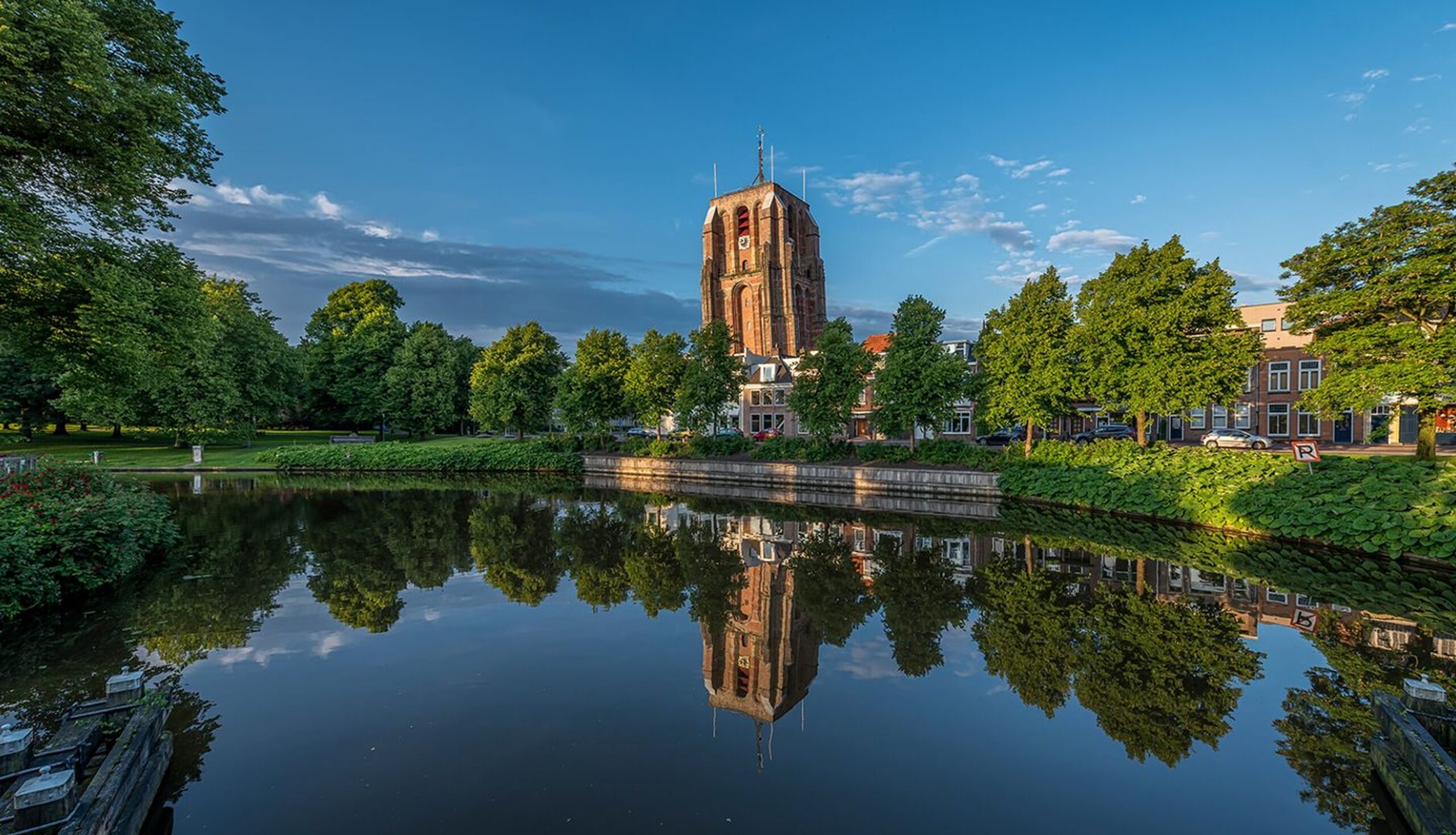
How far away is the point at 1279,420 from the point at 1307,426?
1.42 meters

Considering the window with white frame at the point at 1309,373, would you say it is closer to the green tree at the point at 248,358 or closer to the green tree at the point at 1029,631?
the green tree at the point at 1029,631

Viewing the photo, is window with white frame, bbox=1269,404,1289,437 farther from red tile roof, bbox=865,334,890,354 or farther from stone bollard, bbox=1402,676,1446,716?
stone bollard, bbox=1402,676,1446,716

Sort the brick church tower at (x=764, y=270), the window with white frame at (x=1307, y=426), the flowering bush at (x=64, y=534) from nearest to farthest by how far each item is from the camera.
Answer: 1. the flowering bush at (x=64, y=534)
2. the window with white frame at (x=1307, y=426)
3. the brick church tower at (x=764, y=270)

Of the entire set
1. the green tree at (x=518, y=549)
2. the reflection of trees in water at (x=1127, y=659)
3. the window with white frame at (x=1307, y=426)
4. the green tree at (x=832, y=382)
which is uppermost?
the green tree at (x=832, y=382)

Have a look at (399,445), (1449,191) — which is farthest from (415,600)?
(399,445)

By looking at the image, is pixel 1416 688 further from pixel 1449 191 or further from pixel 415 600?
pixel 1449 191

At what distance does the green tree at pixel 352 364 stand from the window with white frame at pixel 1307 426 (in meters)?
69.8

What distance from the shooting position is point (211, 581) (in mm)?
13578

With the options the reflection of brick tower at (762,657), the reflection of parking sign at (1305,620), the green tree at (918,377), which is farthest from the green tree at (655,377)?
the reflection of parking sign at (1305,620)

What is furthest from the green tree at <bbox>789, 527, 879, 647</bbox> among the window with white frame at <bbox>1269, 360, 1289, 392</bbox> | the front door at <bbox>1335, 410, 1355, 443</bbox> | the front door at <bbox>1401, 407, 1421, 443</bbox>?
the front door at <bbox>1401, 407, 1421, 443</bbox>

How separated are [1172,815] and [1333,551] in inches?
613

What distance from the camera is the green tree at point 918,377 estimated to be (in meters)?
32.6

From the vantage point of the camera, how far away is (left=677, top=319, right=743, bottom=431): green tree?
132 feet

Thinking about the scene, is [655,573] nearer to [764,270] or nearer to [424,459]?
[424,459]
